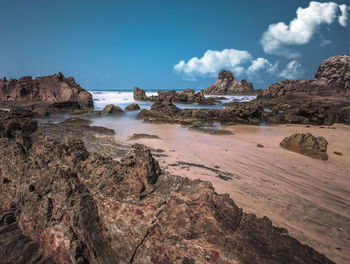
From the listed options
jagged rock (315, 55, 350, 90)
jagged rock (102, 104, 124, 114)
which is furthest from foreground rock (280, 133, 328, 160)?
jagged rock (315, 55, 350, 90)

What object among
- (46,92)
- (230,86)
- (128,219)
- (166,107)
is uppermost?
(230,86)

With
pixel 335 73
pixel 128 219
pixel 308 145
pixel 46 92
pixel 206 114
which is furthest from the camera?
pixel 335 73

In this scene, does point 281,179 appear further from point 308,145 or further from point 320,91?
point 320,91

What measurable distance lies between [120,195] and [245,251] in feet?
4.58

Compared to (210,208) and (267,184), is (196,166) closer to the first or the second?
(267,184)

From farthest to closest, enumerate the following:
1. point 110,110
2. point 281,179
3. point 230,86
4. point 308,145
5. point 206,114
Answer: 1. point 230,86
2. point 110,110
3. point 206,114
4. point 308,145
5. point 281,179

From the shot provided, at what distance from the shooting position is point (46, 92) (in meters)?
22.6

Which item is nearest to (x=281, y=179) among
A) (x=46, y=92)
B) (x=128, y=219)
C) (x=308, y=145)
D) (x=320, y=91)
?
(x=308, y=145)

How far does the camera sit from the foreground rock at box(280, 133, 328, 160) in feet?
21.6

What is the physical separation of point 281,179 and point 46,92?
25710 millimetres

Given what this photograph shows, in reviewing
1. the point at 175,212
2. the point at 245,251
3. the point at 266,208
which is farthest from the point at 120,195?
the point at 266,208

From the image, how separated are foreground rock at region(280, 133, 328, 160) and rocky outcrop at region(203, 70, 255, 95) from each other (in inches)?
2059

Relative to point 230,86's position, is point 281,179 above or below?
below

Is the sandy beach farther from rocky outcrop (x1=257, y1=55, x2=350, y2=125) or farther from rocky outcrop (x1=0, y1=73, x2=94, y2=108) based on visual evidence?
rocky outcrop (x1=0, y1=73, x2=94, y2=108)
